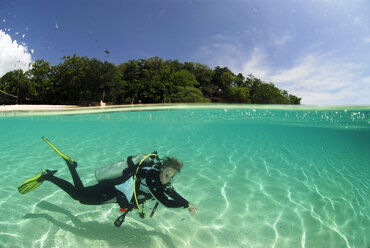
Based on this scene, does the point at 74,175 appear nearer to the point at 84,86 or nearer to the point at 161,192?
the point at 161,192

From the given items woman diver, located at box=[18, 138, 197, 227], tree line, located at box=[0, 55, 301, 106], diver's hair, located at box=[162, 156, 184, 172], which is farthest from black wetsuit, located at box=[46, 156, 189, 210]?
tree line, located at box=[0, 55, 301, 106]

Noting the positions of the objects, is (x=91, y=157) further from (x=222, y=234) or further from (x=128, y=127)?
(x=128, y=127)

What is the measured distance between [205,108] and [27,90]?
44146 mm

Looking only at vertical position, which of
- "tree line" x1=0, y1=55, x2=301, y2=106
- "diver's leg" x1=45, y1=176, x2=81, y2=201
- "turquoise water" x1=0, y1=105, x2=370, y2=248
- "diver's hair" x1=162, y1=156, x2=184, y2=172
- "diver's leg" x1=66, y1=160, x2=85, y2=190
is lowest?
"turquoise water" x1=0, y1=105, x2=370, y2=248

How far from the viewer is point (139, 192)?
340 centimetres

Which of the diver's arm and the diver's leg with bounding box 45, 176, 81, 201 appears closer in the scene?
the diver's arm

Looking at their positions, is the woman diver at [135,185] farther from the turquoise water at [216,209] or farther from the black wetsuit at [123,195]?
the turquoise water at [216,209]

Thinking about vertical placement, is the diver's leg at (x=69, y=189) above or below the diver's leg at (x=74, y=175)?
below

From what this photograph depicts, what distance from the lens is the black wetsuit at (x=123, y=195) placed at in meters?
2.94

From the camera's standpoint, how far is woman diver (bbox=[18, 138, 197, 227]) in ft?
9.68

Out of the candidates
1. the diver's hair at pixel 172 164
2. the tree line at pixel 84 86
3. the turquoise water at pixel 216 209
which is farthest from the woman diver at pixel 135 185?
the tree line at pixel 84 86

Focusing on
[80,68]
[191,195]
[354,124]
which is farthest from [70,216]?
[80,68]

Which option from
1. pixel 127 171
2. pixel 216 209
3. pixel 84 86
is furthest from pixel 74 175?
pixel 84 86

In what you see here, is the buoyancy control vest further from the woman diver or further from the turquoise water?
the turquoise water
